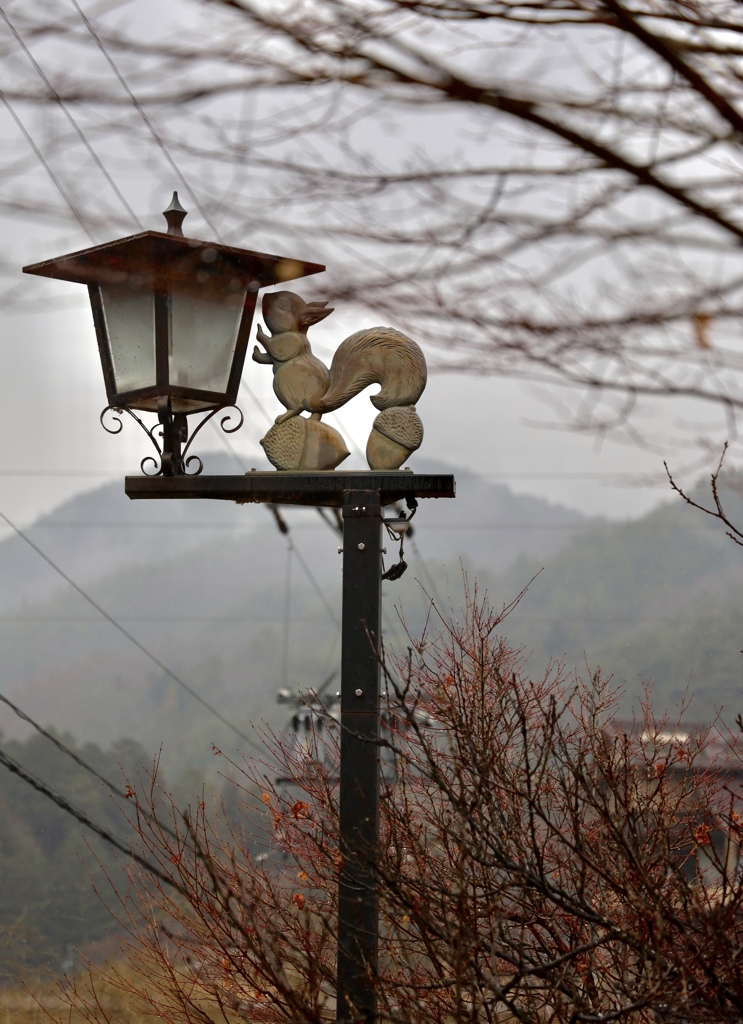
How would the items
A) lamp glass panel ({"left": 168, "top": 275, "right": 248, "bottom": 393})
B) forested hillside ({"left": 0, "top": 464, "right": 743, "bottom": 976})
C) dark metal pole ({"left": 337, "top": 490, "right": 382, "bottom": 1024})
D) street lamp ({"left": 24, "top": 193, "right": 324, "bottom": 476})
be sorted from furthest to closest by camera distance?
1. forested hillside ({"left": 0, "top": 464, "right": 743, "bottom": 976})
2. lamp glass panel ({"left": 168, "top": 275, "right": 248, "bottom": 393})
3. street lamp ({"left": 24, "top": 193, "right": 324, "bottom": 476})
4. dark metal pole ({"left": 337, "top": 490, "right": 382, "bottom": 1024})

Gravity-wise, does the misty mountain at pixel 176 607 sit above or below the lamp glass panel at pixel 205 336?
above

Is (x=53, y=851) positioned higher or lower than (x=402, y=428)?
lower

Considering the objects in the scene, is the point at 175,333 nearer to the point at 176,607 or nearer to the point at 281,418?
the point at 281,418

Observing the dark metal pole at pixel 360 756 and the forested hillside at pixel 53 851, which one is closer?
the dark metal pole at pixel 360 756

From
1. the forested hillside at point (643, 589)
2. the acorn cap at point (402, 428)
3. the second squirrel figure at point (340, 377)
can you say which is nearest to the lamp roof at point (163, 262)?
the second squirrel figure at point (340, 377)

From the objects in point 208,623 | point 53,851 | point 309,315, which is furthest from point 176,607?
point 309,315

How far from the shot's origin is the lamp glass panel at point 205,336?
267 centimetres

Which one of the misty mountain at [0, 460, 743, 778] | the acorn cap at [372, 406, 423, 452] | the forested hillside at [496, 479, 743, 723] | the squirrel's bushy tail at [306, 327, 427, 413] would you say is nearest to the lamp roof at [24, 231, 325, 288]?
the squirrel's bushy tail at [306, 327, 427, 413]

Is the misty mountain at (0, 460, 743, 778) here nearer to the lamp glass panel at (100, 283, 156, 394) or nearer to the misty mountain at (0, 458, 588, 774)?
the misty mountain at (0, 458, 588, 774)

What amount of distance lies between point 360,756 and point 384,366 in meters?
0.94

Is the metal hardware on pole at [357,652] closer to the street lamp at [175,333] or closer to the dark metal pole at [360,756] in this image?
the dark metal pole at [360,756]

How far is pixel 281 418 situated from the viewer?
277 cm

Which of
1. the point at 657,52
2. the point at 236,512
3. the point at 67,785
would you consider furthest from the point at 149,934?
the point at 236,512

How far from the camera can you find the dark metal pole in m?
2.35
